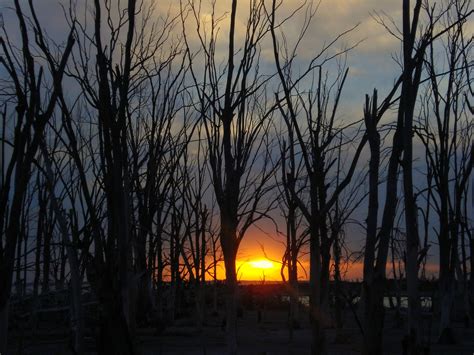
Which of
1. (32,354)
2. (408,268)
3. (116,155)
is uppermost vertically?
(116,155)

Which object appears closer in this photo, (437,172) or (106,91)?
(106,91)

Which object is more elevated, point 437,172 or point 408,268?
point 437,172

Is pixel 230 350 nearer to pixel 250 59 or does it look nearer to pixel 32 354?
pixel 250 59

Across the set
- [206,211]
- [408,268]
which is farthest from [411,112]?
[206,211]

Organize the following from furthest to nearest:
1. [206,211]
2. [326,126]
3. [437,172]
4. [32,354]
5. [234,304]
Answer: [206,211] → [437,172] → [32,354] → [326,126] → [234,304]

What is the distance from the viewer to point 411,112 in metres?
6.88

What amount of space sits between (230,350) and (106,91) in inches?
126

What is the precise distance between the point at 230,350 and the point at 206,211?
13.9m

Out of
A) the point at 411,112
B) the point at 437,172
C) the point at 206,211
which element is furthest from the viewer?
the point at 206,211

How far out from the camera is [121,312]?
6586mm

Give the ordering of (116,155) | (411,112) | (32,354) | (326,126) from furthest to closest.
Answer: (32,354)
(326,126)
(411,112)
(116,155)

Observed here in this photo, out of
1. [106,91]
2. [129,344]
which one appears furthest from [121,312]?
[106,91]

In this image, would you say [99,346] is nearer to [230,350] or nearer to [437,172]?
[230,350]

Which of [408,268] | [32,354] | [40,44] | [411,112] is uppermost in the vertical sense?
[40,44]
